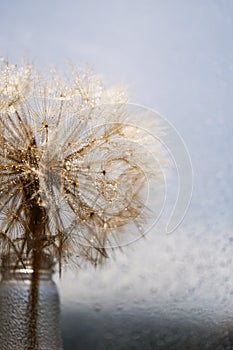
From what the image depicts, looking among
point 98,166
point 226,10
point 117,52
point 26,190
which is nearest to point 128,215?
point 98,166

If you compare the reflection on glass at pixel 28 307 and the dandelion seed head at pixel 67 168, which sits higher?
the dandelion seed head at pixel 67 168

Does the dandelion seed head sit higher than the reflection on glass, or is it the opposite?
the dandelion seed head

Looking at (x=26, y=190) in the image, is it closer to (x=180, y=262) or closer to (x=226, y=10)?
(x=180, y=262)

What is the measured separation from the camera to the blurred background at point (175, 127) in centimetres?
147

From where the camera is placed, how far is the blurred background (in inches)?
57.8

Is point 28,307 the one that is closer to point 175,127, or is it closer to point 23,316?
point 23,316

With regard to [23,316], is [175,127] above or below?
above

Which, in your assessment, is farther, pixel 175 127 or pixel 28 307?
pixel 175 127

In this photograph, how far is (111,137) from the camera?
58.4 inches

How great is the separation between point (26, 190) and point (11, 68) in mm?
297

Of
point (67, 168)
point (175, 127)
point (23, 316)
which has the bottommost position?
point (23, 316)

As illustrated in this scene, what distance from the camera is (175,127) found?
5.09ft

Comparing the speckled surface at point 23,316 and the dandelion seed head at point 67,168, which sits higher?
the dandelion seed head at point 67,168

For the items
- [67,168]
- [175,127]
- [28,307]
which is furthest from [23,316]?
[175,127]
